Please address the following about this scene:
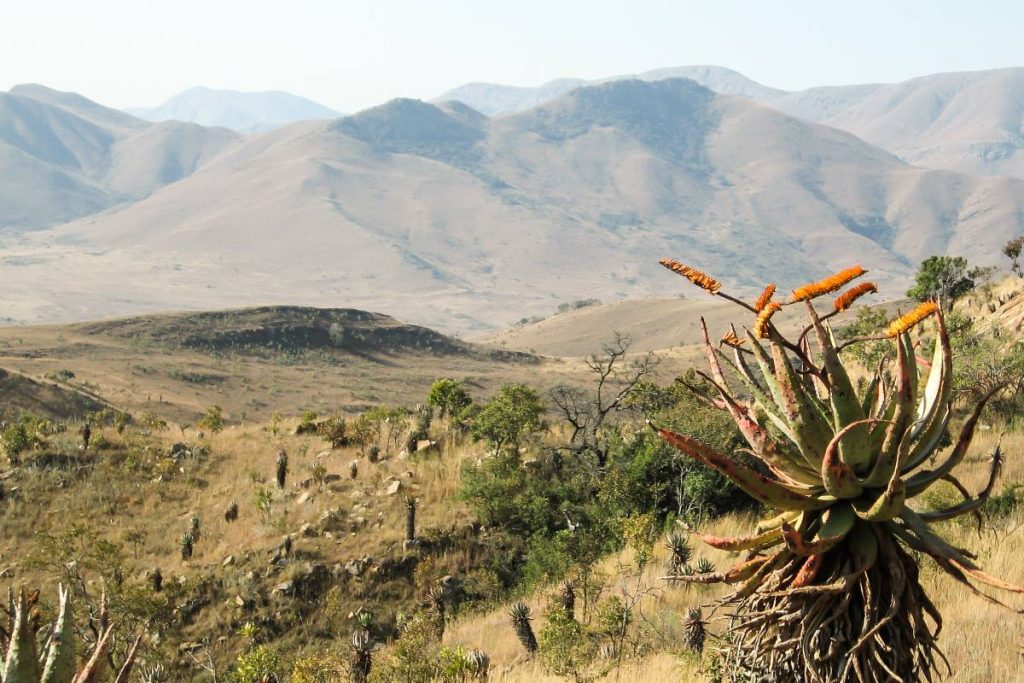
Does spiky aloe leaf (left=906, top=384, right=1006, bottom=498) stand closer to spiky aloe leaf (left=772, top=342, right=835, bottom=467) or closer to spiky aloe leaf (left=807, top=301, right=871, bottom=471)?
spiky aloe leaf (left=807, top=301, right=871, bottom=471)

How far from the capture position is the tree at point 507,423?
680 inches

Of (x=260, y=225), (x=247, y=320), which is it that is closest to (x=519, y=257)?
(x=260, y=225)

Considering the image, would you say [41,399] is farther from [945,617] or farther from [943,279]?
[945,617]

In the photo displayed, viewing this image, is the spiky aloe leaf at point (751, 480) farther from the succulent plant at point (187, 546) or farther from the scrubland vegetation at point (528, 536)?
the succulent plant at point (187, 546)

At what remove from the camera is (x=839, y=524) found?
3.03 meters

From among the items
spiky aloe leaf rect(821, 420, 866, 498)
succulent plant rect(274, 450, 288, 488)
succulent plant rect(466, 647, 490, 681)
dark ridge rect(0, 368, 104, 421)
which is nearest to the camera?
spiky aloe leaf rect(821, 420, 866, 498)

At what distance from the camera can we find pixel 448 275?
17125cm

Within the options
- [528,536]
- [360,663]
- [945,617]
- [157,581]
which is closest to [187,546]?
[157,581]

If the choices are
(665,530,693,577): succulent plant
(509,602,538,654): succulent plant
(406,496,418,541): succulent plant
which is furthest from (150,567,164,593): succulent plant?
(665,530,693,577): succulent plant

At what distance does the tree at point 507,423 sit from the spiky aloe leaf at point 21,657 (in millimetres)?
14578

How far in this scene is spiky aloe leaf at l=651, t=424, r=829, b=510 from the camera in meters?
2.96

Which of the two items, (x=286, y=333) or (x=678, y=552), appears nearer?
(x=678, y=552)

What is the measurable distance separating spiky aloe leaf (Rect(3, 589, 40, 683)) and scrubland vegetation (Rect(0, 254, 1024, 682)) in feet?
0.07

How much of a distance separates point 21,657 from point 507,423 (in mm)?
14814
